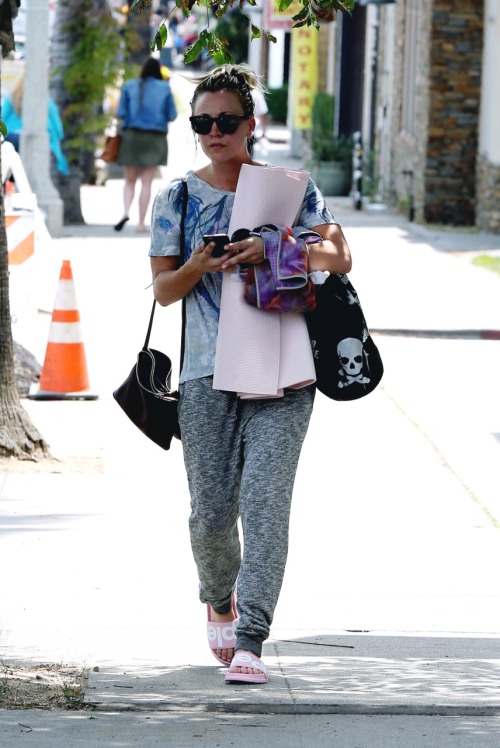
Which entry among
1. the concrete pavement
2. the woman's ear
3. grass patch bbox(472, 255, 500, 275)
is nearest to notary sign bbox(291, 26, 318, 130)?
grass patch bbox(472, 255, 500, 275)

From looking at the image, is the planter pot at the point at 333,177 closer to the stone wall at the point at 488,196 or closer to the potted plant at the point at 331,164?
the potted plant at the point at 331,164

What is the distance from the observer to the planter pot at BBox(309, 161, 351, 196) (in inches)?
1009

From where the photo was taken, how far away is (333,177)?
2570cm

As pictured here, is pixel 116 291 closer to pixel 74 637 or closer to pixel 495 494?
pixel 495 494

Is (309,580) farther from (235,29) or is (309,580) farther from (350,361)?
(235,29)

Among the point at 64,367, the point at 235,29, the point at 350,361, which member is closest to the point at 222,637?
the point at 350,361

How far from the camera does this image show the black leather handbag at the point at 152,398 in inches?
189

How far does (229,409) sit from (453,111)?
16621 mm

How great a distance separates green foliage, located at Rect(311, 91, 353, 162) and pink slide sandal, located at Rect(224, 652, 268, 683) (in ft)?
70.9

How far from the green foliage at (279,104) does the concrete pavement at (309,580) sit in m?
34.3

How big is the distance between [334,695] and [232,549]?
56 cm

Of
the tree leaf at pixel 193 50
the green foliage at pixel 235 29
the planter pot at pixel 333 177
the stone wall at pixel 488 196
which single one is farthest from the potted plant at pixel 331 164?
the tree leaf at pixel 193 50

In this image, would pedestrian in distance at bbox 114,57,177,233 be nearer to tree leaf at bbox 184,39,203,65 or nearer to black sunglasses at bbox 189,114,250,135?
tree leaf at bbox 184,39,203,65

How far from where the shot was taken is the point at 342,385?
15.4 ft
